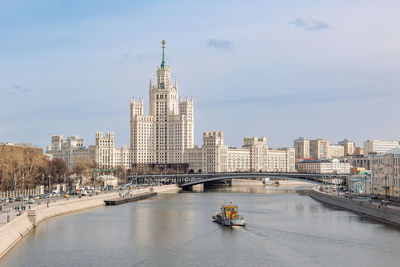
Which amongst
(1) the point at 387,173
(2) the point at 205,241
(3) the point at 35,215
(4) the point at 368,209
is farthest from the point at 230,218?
(1) the point at 387,173

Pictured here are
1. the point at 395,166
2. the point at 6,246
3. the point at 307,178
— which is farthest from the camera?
the point at 307,178

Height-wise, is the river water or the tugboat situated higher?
the tugboat

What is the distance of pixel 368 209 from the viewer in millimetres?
76750

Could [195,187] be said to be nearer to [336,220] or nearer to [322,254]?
[336,220]

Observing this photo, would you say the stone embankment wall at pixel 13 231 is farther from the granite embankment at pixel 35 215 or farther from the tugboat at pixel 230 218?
the tugboat at pixel 230 218

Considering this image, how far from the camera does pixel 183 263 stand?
48.1m

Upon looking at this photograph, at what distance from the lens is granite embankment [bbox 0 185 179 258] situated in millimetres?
50972

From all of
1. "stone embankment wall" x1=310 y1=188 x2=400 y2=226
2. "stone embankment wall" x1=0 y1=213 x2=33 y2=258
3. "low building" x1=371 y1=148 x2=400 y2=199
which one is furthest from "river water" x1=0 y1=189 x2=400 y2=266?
"low building" x1=371 y1=148 x2=400 y2=199

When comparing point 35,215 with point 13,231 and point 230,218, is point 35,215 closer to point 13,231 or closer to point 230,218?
point 13,231

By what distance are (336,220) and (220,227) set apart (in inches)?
613

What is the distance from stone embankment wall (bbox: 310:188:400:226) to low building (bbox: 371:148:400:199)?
20.2ft

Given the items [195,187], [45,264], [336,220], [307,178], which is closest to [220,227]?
[336,220]

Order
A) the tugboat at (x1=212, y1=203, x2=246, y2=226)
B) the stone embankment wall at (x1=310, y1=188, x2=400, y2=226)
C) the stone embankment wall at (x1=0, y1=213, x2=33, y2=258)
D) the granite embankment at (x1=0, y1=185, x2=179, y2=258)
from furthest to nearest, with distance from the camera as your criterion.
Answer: the tugboat at (x1=212, y1=203, x2=246, y2=226), the stone embankment wall at (x1=310, y1=188, x2=400, y2=226), the granite embankment at (x1=0, y1=185, x2=179, y2=258), the stone embankment wall at (x1=0, y1=213, x2=33, y2=258)

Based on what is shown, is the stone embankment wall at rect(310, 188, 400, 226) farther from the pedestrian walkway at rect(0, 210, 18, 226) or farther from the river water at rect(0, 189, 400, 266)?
the pedestrian walkway at rect(0, 210, 18, 226)
